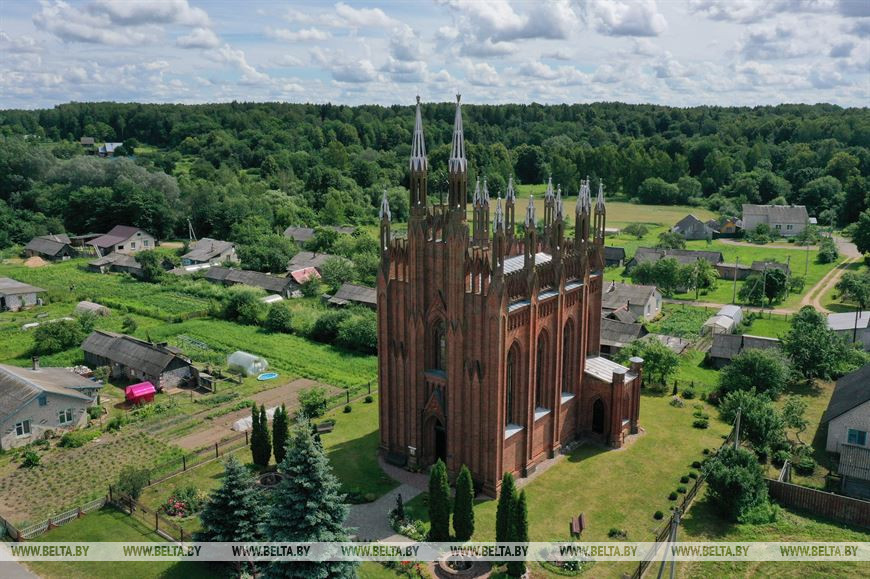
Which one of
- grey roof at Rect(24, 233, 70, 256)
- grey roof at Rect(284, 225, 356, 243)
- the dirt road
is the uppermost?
grey roof at Rect(284, 225, 356, 243)

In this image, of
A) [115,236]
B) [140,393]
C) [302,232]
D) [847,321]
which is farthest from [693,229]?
[115,236]

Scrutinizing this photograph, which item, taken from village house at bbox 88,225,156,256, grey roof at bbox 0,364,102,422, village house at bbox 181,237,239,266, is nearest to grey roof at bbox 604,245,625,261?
village house at bbox 181,237,239,266

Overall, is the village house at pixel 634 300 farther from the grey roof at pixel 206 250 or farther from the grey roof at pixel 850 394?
the grey roof at pixel 206 250

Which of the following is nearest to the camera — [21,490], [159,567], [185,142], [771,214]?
[159,567]

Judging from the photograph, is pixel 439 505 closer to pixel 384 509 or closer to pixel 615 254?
pixel 384 509

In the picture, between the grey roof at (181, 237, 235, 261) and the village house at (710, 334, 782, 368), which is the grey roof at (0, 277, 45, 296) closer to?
the grey roof at (181, 237, 235, 261)

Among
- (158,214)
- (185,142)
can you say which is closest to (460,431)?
(158,214)

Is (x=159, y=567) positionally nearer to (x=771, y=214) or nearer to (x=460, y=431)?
(x=460, y=431)
